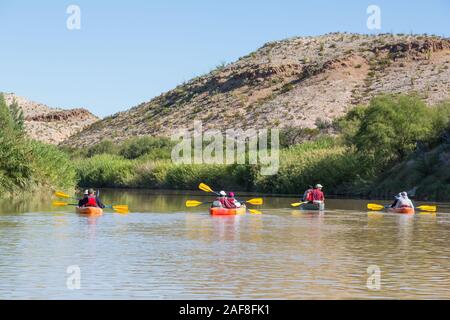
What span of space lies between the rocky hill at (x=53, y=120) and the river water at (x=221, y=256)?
374 ft

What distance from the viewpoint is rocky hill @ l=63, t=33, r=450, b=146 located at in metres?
108

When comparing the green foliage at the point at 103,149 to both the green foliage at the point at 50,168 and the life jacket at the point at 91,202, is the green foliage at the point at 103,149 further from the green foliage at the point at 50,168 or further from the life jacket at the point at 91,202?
the life jacket at the point at 91,202

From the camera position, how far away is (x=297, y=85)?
120 meters

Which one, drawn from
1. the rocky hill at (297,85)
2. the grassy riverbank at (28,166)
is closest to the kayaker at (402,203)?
the grassy riverbank at (28,166)

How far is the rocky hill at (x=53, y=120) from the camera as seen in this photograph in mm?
151375

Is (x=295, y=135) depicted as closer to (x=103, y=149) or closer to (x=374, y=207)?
(x=103, y=149)

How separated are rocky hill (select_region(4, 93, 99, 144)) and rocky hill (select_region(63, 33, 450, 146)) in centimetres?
1148

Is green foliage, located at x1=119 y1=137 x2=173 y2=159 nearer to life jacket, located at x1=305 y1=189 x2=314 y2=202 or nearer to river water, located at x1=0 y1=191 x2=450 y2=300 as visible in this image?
life jacket, located at x1=305 y1=189 x2=314 y2=202

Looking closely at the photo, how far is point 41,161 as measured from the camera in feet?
167

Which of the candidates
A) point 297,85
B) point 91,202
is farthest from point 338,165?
point 297,85

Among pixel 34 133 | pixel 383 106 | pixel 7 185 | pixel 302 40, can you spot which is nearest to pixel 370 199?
pixel 383 106

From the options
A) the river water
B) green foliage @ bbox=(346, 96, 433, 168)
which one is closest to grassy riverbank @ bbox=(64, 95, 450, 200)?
green foliage @ bbox=(346, 96, 433, 168)

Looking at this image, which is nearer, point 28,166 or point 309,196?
point 309,196

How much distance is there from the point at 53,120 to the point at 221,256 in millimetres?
146708
